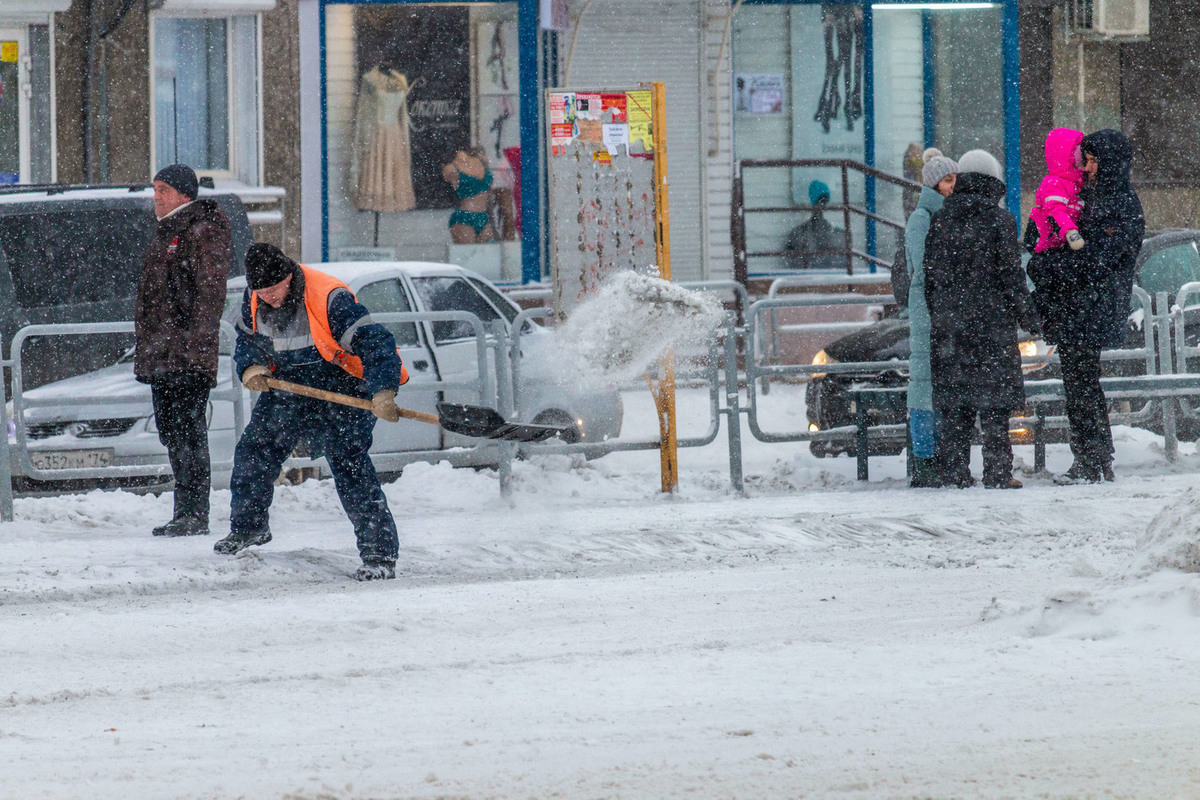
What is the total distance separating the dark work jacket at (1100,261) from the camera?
29.3ft

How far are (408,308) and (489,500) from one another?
156cm

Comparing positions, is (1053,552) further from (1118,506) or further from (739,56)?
(739,56)

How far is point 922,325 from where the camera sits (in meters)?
9.09

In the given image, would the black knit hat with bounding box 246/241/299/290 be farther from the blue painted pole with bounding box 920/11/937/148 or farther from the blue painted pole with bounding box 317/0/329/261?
the blue painted pole with bounding box 920/11/937/148

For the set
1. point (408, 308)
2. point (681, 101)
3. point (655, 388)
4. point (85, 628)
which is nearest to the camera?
point (85, 628)

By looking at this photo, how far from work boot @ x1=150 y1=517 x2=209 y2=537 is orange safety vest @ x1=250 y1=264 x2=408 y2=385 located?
150 centimetres

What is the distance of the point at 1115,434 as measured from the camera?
1059 centimetres

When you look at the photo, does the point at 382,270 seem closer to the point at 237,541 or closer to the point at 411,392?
the point at 411,392

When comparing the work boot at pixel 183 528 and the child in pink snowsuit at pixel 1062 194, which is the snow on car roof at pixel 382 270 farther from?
the child in pink snowsuit at pixel 1062 194

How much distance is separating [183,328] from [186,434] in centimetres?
52

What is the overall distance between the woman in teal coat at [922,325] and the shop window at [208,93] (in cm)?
848

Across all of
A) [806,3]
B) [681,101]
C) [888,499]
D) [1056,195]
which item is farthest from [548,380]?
[806,3]

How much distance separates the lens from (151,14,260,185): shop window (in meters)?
15.6

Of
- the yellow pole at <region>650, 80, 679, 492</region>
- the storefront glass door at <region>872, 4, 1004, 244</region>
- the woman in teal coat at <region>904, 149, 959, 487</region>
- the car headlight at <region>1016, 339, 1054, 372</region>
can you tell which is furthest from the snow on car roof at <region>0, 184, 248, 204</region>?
the storefront glass door at <region>872, 4, 1004, 244</region>
